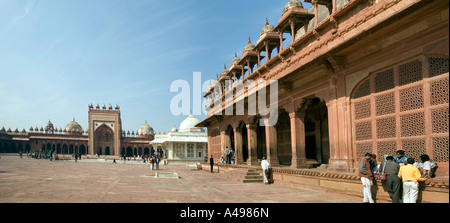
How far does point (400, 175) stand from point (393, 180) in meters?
0.20

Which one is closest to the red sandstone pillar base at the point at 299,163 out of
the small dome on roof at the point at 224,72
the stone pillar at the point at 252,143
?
the stone pillar at the point at 252,143

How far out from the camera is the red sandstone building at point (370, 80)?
7.30 meters

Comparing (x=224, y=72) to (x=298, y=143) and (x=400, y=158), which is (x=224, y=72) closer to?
(x=298, y=143)

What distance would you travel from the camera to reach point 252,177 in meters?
15.2

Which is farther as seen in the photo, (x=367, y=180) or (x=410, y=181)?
(x=367, y=180)

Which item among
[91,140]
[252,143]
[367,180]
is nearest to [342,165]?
[367,180]

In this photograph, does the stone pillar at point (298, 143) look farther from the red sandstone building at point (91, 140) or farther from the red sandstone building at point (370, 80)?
the red sandstone building at point (91, 140)

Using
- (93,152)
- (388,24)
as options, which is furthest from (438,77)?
(93,152)

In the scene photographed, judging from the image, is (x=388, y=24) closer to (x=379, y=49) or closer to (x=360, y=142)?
(x=379, y=49)

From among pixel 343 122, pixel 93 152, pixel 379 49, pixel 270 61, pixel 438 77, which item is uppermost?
pixel 270 61

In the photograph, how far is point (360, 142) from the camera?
31.9 feet

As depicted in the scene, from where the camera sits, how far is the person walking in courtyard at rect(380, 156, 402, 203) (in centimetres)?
733

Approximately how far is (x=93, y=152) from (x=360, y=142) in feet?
216

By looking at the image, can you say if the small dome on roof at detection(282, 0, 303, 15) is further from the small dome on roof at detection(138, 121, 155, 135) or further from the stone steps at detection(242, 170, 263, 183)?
the small dome on roof at detection(138, 121, 155, 135)
